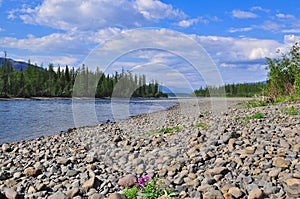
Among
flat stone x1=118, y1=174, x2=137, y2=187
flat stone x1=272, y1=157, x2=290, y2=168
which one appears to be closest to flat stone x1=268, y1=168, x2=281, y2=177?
flat stone x1=272, y1=157, x2=290, y2=168

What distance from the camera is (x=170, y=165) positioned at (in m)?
5.01

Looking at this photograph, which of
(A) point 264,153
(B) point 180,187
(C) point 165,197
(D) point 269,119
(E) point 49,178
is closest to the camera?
(C) point 165,197

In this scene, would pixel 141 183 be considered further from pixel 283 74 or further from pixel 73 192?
pixel 283 74

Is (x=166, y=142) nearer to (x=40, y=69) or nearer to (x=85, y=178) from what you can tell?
(x=85, y=178)

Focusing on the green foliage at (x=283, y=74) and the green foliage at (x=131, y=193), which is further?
the green foliage at (x=283, y=74)

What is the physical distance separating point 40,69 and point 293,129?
76070 millimetres

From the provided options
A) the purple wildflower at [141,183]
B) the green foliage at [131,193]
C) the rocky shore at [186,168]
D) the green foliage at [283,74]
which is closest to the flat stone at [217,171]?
the rocky shore at [186,168]

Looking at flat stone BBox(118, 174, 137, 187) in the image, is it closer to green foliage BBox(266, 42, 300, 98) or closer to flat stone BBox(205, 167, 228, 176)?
flat stone BBox(205, 167, 228, 176)

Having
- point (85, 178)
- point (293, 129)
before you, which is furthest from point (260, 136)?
point (85, 178)

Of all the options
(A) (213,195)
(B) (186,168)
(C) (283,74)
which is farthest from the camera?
(C) (283,74)

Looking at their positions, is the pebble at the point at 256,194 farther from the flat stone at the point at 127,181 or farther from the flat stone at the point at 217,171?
the flat stone at the point at 127,181

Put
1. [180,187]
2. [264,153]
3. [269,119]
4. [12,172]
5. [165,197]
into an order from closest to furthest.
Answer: [165,197], [180,187], [264,153], [12,172], [269,119]

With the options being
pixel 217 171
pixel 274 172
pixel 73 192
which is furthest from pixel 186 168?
pixel 73 192

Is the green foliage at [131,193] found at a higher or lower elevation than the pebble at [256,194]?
lower
